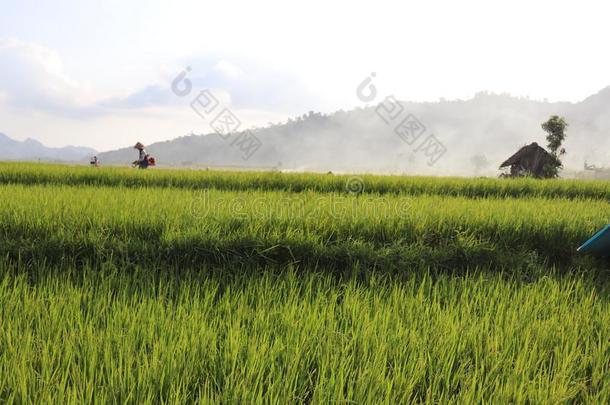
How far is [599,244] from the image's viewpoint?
2.70 m

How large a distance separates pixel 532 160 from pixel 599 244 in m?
21.9

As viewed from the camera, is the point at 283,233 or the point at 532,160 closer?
the point at 283,233

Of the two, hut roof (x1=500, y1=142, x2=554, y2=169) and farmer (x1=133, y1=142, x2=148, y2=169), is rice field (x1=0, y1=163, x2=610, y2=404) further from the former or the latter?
hut roof (x1=500, y1=142, x2=554, y2=169)

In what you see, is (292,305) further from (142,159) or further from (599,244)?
(142,159)

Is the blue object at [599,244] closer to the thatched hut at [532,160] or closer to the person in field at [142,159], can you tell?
the person in field at [142,159]

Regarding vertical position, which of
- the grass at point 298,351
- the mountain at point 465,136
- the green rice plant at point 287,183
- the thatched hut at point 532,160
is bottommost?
the grass at point 298,351

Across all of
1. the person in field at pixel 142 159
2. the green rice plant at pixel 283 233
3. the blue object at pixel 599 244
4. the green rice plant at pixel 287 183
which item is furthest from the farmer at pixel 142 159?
the blue object at pixel 599 244

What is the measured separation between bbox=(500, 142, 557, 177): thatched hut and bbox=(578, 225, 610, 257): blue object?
66.9 ft

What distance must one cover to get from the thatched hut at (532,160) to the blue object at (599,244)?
20.4 m

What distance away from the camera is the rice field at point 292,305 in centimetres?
132

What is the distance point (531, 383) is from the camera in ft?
4.73

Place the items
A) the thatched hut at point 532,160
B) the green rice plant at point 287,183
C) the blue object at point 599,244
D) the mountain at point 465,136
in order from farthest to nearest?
1. the mountain at point 465,136
2. the thatched hut at point 532,160
3. the green rice plant at point 287,183
4. the blue object at point 599,244

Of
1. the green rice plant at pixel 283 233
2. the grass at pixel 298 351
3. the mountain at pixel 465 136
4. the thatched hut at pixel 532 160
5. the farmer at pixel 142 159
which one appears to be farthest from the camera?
the mountain at pixel 465 136

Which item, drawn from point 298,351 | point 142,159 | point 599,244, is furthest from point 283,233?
point 142,159
